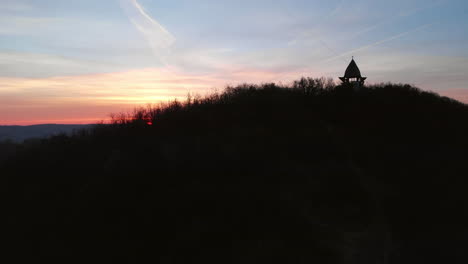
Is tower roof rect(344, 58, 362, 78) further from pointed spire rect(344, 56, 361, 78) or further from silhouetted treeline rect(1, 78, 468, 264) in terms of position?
silhouetted treeline rect(1, 78, 468, 264)

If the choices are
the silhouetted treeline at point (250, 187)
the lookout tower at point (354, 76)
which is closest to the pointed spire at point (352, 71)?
the lookout tower at point (354, 76)

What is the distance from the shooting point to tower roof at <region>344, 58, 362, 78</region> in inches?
958

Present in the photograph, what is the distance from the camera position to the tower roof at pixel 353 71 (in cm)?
2434

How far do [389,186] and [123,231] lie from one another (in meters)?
10.7

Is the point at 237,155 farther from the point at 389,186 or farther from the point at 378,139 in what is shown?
the point at 378,139

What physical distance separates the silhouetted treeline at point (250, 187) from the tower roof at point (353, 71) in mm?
5021

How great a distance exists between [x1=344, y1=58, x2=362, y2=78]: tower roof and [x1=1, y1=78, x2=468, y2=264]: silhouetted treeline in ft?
16.5

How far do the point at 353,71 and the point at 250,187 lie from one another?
16979 mm

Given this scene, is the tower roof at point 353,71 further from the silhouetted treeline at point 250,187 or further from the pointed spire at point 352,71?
the silhouetted treeline at point 250,187

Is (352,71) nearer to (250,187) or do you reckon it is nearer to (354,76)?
(354,76)

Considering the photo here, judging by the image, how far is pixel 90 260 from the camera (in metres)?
9.21

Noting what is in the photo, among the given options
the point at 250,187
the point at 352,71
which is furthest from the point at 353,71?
the point at 250,187

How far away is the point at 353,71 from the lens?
80.2 ft

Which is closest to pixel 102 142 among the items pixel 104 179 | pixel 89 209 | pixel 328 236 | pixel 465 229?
pixel 104 179
